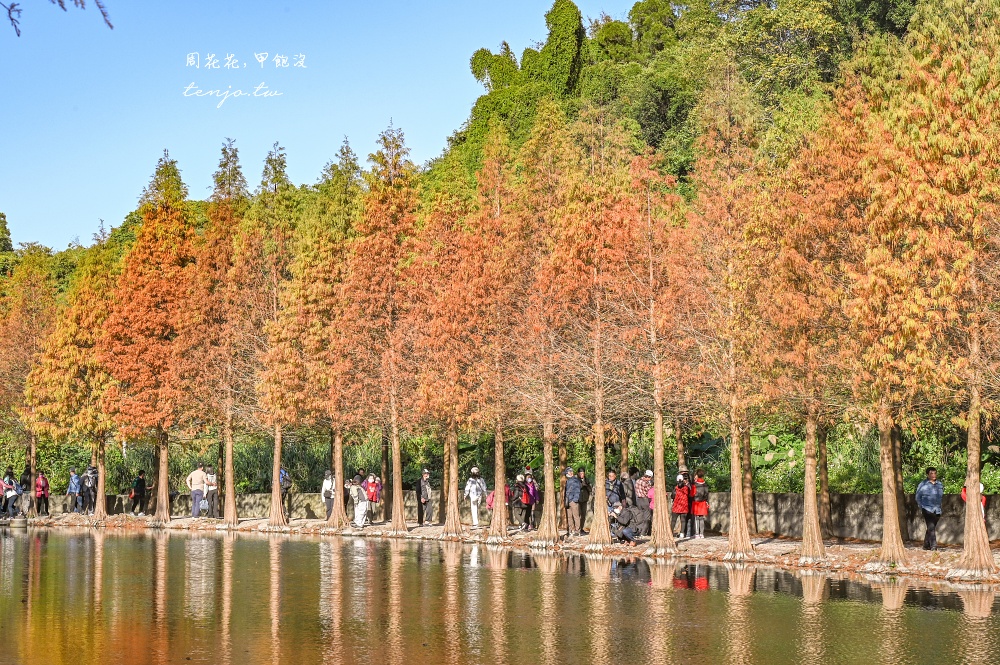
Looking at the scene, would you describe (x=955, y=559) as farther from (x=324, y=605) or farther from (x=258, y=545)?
(x=258, y=545)

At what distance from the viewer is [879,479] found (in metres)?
36.3

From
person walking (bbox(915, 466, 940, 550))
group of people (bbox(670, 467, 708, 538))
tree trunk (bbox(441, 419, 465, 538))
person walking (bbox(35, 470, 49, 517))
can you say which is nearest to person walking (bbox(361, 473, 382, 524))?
tree trunk (bbox(441, 419, 465, 538))

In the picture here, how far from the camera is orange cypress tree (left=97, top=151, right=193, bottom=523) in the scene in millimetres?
48406

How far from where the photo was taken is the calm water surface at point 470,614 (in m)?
14.2

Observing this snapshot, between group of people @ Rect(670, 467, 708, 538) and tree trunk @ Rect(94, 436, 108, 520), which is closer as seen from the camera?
group of people @ Rect(670, 467, 708, 538)

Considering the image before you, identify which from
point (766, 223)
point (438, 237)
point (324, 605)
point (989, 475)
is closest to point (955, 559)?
point (766, 223)

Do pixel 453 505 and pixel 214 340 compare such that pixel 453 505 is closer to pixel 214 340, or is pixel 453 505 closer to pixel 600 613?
pixel 214 340

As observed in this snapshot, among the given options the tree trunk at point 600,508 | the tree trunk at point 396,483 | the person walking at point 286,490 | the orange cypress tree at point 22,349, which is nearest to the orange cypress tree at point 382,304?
the tree trunk at point 396,483

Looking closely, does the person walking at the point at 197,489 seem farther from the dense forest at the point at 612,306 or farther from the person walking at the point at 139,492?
the person walking at the point at 139,492

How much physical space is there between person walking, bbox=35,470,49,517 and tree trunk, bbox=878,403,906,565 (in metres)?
39.2

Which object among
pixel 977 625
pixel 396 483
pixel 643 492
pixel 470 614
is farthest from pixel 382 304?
pixel 977 625

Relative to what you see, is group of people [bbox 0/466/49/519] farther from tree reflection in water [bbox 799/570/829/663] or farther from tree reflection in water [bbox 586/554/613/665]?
tree reflection in water [bbox 799/570/829/663]

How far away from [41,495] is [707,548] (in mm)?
34432

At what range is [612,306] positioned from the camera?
3303 cm
